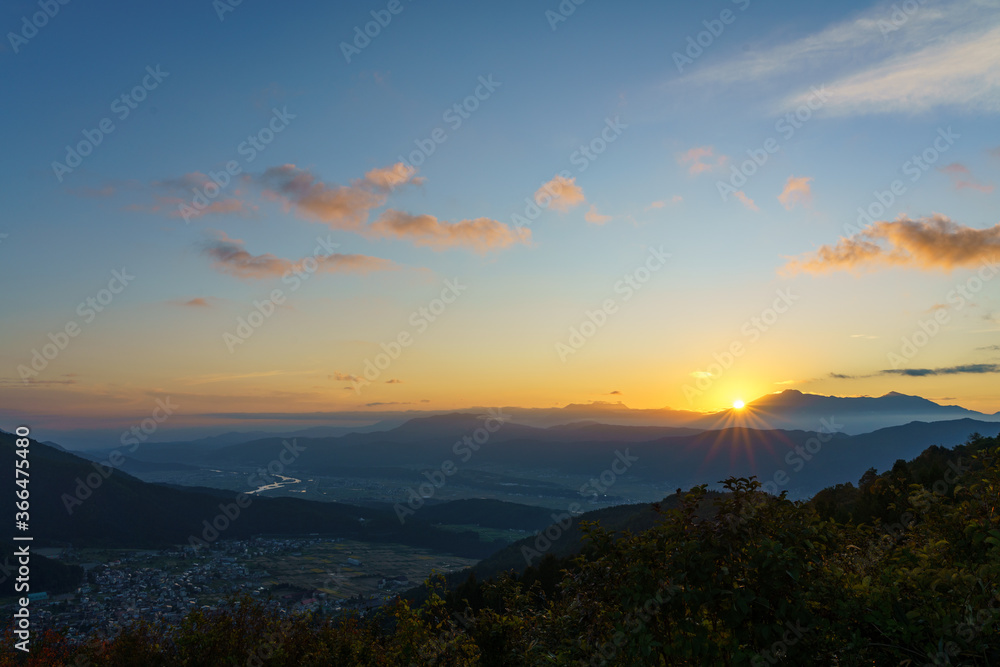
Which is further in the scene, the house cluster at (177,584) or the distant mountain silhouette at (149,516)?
the distant mountain silhouette at (149,516)

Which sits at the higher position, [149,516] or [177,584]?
[177,584]

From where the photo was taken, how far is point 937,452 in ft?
139

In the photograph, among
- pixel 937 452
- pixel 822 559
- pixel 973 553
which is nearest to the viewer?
pixel 822 559

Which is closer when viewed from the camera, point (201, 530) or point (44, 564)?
point (44, 564)

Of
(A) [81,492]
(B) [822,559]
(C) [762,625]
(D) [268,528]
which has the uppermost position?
(B) [822,559]

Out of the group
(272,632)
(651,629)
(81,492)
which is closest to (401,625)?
(272,632)

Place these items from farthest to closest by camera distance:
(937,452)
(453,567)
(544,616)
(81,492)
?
(81,492)
(453,567)
(937,452)
(544,616)

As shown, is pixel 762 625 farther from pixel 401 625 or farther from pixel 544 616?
pixel 401 625

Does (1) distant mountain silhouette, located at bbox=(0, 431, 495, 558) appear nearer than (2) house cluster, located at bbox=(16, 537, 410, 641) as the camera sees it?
No

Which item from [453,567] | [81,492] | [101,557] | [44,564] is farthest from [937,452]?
[81,492]

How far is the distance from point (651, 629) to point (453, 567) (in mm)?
118961

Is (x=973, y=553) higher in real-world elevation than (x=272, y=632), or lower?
higher

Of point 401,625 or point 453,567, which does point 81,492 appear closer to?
point 453,567

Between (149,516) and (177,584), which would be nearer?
(177,584)
